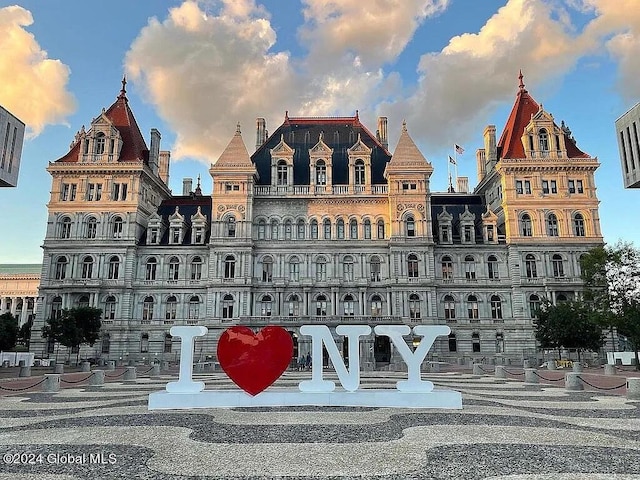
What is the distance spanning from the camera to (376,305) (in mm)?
54844

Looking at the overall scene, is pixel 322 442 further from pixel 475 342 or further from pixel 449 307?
pixel 475 342

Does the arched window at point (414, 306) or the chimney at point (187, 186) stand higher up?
the chimney at point (187, 186)

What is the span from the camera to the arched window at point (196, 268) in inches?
2245

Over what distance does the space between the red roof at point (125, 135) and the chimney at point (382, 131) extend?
30.2 meters

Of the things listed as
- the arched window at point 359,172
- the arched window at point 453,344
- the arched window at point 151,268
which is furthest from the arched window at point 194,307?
the arched window at point 453,344

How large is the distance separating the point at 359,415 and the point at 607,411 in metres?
7.90

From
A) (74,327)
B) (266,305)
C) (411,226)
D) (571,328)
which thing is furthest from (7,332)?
(571,328)

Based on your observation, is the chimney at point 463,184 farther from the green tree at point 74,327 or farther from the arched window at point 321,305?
the green tree at point 74,327

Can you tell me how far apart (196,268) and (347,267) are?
17.1 metres

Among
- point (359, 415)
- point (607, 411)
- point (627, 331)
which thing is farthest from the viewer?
point (627, 331)

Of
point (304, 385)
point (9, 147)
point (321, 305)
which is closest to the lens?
point (304, 385)

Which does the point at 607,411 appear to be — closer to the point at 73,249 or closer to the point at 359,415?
the point at 359,415

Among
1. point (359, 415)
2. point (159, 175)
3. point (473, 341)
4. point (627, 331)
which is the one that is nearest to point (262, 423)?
point (359, 415)

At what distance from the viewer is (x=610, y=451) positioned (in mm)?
9680
